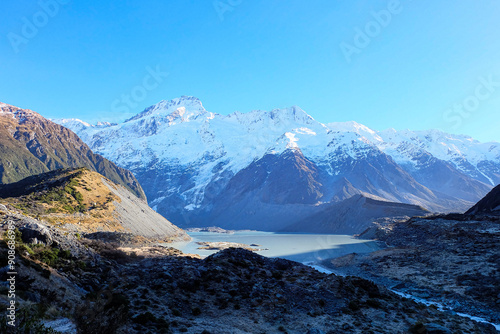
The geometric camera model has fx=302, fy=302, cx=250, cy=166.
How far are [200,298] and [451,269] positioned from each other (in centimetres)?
3939

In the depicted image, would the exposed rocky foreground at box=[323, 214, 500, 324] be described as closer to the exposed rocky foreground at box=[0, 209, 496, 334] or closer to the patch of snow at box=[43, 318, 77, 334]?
the exposed rocky foreground at box=[0, 209, 496, 334]

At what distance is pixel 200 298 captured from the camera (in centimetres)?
2748

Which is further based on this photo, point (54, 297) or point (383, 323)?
point (383, 323)

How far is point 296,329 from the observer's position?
2297 cm

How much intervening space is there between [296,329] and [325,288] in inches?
378

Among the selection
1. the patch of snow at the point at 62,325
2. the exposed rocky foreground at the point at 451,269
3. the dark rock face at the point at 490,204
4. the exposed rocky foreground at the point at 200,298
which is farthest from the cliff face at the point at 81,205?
the dark rock face at the point at 490,204

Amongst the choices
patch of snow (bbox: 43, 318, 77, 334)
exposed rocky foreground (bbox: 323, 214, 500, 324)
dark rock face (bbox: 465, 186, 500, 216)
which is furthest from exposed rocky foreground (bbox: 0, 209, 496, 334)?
dark rock face (bbox: 465, 186, 500, 216)

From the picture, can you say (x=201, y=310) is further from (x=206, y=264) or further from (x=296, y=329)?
(x=206, y=264)

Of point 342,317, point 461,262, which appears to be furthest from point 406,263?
point 342,317

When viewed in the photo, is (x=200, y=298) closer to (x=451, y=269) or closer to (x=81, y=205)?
(x=451, y=269)

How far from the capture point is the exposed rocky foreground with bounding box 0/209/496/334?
19609 millimetres

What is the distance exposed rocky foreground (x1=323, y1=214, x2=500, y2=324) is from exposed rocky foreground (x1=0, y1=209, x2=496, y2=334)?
7682mm

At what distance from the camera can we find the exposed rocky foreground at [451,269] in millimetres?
33750

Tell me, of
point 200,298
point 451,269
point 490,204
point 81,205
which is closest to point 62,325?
point 200,298
